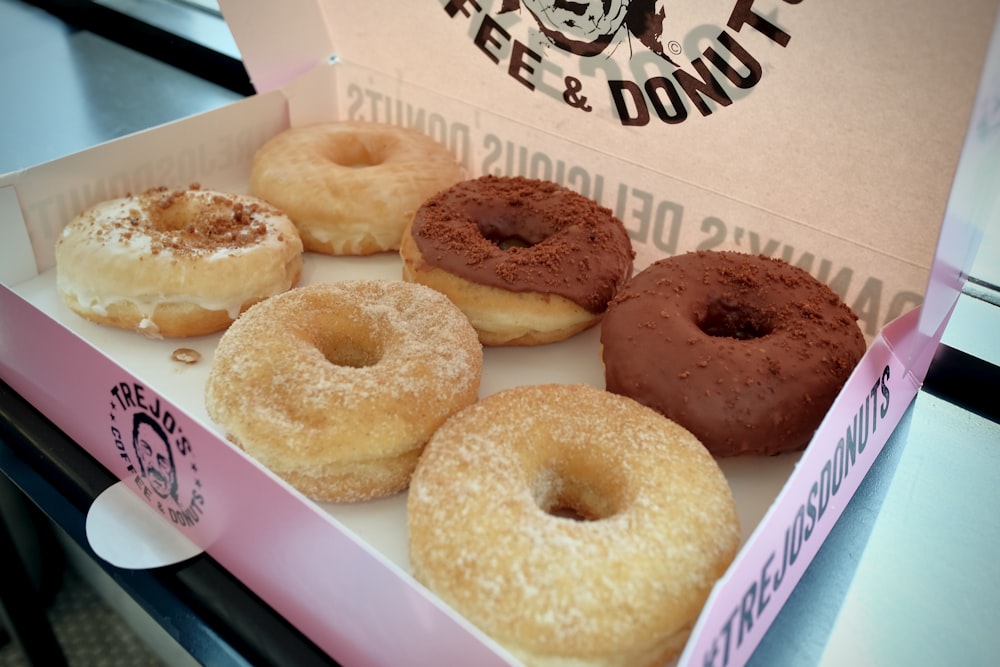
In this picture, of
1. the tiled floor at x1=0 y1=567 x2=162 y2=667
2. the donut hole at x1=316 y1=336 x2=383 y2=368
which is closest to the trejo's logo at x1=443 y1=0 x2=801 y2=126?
the donut hole at x1=316 y1=336 x2=383 y2=368

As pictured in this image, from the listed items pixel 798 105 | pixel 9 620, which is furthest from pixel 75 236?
pixel 798 105

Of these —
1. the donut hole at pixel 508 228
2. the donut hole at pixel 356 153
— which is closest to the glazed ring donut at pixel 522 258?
the donut hole at pixel 508 228

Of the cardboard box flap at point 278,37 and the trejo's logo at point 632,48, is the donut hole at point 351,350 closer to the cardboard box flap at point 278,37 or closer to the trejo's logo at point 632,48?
the trejo's logo at point 632,48

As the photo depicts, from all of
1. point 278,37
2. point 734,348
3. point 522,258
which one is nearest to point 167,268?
point 522,258

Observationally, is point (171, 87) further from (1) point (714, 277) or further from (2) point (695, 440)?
(2) point (695, 440)

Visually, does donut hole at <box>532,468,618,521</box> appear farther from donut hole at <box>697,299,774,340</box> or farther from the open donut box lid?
donut hole at <box>697,299,774,340</box>
